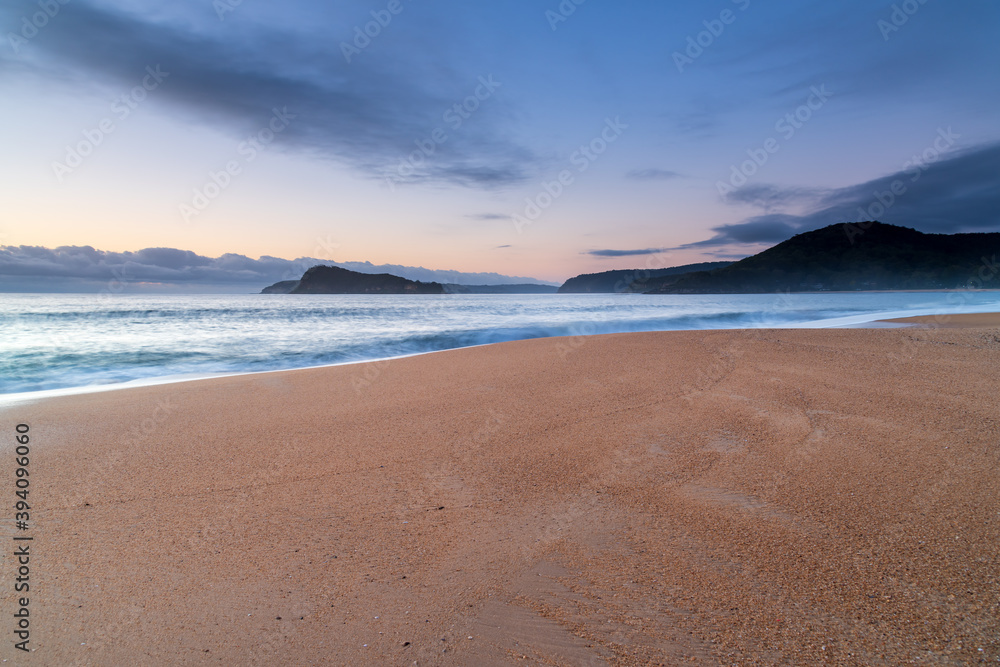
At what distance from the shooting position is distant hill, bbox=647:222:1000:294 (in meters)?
95.4

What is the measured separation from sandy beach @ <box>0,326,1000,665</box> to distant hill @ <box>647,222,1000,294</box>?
119 meters

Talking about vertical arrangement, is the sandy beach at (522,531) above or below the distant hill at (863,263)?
below

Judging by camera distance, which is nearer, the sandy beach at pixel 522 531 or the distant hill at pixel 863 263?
the sandy beach at pixel 522 531

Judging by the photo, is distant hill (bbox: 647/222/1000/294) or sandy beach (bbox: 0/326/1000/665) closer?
sandy beach (bbox: 0/326/1000/665)

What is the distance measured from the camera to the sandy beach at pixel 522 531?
2.09 metres

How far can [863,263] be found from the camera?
3986 inches

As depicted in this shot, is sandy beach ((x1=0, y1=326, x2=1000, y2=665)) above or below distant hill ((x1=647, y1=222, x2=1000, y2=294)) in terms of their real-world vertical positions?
below

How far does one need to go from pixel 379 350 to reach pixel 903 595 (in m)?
14.3

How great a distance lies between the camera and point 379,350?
49.9 feet

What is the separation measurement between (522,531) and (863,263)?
418 ft

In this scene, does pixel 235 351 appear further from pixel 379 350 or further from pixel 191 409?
pixel 191 409

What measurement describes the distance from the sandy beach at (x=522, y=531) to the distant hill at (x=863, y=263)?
119m

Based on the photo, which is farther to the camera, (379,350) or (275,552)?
(379,350)

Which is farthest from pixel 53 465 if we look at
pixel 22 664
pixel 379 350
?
pixel 379 350
